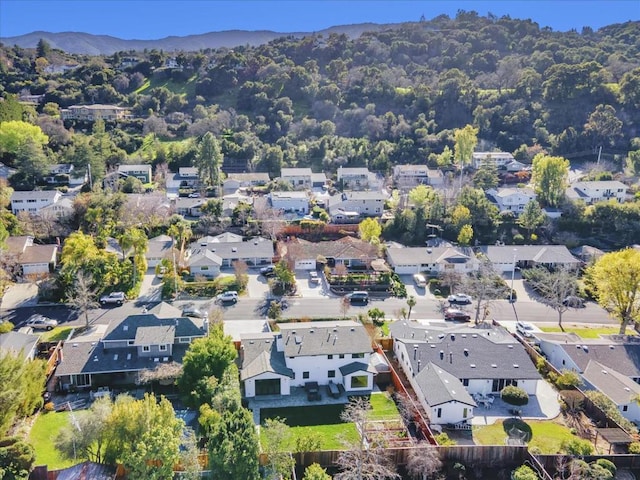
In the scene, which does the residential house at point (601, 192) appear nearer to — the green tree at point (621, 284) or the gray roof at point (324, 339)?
the green tree at point (621, 284)

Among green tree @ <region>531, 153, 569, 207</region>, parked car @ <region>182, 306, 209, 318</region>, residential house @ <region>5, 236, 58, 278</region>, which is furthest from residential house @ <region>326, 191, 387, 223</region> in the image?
residential house @ <region>5, 236, 58, 278</region>

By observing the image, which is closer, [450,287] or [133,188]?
[450,287]

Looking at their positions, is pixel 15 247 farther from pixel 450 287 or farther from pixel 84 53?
pixel 84 53

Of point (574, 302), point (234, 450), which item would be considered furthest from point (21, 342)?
point (574, 302)

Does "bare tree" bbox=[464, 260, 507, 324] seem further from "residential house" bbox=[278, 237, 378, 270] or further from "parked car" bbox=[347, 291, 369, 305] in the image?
"residential house" bbox=[278, 237, 378, 270]

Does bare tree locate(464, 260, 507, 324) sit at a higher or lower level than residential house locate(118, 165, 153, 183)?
lower

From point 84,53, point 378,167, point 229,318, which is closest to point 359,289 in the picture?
point 229,318
